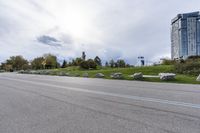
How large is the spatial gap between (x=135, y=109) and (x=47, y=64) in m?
86.9

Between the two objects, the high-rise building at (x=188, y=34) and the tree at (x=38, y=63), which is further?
the tree at (x=38, y=63)

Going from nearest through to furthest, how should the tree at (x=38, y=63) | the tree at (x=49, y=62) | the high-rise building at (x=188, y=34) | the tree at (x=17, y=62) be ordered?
the high-rise building at (x=188, y=34)
the tree at (x=49, y=62)
the tree at (x=38, y=63)
the tree at (x=17, y=62)

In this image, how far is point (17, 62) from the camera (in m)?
104

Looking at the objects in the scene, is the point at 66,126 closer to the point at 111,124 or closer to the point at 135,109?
the point at 111,124

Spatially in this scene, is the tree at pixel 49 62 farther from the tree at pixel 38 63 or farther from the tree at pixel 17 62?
the tree at pixel 17 62

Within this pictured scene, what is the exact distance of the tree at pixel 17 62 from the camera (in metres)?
104

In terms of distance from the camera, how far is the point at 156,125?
401cm

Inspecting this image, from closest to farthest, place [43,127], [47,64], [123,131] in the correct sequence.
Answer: [123,131]
[43,127]
[47,64]

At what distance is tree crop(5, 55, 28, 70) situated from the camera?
10375 cm

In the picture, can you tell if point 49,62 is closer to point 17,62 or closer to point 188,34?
point 17,62

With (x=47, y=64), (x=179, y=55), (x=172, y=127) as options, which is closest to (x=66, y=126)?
(x=172, y=127)

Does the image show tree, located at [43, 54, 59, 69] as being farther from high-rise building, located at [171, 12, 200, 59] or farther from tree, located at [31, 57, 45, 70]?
high-rise building, located at [171, 12, 200, 59]

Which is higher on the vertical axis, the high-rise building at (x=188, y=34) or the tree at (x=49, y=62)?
the high-rise building at (x=188, y=34)

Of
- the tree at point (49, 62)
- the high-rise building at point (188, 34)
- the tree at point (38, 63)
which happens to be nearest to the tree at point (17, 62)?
the tree at point (38, 63)
